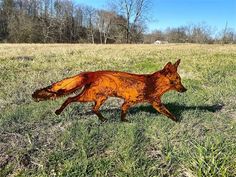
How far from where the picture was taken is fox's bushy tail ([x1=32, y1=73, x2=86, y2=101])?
4684mm

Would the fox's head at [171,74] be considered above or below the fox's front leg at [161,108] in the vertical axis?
above

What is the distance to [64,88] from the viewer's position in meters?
4.72

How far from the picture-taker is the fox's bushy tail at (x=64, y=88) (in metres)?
4.68

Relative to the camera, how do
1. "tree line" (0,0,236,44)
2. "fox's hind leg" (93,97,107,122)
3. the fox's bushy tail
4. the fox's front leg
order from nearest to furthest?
the fox's bushy tail < "fox's hind leg" (93,97,107,122) < the fox's front leg < "tree line" (0,0,236,44)

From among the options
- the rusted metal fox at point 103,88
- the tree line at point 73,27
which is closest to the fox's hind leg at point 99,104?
the rusted metal fox at point 103,88

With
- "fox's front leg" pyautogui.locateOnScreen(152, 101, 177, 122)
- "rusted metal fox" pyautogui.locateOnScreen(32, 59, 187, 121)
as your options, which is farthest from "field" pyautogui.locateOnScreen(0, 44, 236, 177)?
"rusted metal fox" pyautogui.locateOnScreen(32, 59, 187, 121)

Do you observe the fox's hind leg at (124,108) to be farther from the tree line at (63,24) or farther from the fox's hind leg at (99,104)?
the tree line at (63,24)

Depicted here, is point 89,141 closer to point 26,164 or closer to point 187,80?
point 26,164

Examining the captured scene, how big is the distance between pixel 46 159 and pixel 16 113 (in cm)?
179

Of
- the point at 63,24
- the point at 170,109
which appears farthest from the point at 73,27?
the point at 170,109

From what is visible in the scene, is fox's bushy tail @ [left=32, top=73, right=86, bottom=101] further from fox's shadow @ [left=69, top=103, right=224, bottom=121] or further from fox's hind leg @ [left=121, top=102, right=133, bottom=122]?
fox's shadow @ [left=69, top=103, right=224, bottom=121]

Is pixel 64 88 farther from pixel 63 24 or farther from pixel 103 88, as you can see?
pixel 63 24

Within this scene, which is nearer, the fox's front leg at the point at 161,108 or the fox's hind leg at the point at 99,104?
the fox's hind leg at the point at 99,104

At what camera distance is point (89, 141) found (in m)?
4.53
